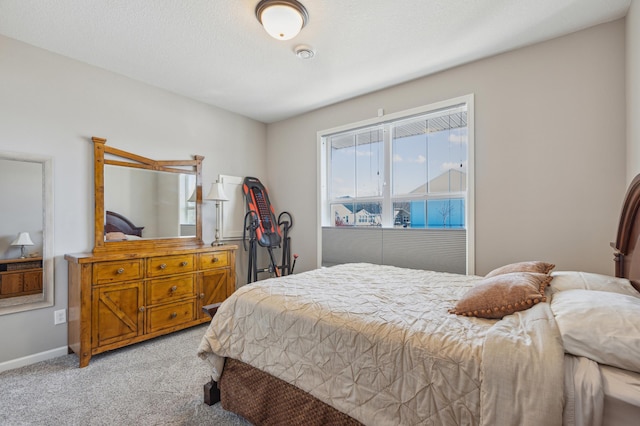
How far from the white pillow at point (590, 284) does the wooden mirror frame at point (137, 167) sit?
3.39 metres

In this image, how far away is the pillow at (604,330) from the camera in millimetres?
894

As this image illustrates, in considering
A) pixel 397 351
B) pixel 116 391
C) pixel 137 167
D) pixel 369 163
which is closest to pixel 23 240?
pixel 137 167

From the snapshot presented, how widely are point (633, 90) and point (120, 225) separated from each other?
14.1 feet

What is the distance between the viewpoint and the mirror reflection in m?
2.96

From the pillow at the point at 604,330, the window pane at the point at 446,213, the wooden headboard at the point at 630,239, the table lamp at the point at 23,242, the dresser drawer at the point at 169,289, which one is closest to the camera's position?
the pillow at the point at 604,330

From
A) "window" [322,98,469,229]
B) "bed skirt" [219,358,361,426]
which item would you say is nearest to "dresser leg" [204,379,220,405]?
"bed skirt" [219,358,361,426]

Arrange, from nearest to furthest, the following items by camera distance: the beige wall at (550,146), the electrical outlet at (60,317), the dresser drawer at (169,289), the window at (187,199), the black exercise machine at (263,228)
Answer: the beige wall at (550,146)
the electrical outlet at (60,317)
the dresser drawer at (169,289)
the window at (187,199)
the black exercise machine at (263,228)

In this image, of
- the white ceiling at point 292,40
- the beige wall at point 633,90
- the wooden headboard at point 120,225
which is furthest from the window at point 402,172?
the wooden headboard at point 120,225

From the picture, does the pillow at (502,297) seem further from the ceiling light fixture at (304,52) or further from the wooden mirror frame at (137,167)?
the wooden mirror frame at (137,167)

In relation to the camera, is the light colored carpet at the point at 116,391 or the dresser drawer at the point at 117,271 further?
the dresser drawer at the point at 117,271

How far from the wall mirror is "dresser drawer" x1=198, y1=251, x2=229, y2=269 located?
1.24m

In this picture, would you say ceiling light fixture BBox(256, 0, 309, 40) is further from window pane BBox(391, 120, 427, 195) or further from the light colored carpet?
the light colored carpet

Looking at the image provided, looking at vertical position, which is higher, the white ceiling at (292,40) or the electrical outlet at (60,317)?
the white ceiling at (292,40)

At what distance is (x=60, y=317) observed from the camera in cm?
264
